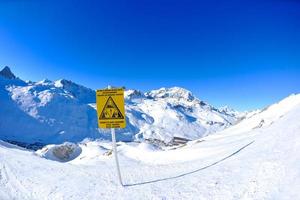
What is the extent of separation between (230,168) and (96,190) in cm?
412

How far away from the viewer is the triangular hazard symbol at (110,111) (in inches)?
395

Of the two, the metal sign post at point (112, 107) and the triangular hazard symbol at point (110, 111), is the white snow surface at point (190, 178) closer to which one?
the metal sign post at point (112, 107)

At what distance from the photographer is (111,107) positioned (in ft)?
33.0

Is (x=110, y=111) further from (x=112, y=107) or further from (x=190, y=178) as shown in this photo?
(x=190, y=178)

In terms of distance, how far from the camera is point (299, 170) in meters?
Answer: 8.55

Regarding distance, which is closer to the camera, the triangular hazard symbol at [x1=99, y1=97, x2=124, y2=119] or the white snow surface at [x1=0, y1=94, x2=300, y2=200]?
the white snow surface at [x1=0, y1=94, x2=300, y2=200]

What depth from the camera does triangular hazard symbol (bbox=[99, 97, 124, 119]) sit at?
32.9ft

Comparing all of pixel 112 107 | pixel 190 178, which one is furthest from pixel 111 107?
pixel 190 178

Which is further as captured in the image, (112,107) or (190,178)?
(112,107)

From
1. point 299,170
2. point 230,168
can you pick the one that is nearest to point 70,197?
point 230,168

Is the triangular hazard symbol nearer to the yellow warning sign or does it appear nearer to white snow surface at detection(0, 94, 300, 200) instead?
the yellow warning sign

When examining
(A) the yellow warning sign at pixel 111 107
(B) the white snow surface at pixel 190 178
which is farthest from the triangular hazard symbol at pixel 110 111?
(B) the white snow surface at pixel 190 178

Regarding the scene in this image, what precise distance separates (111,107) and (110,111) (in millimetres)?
131

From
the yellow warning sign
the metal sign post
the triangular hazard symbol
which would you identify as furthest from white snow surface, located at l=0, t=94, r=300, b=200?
the triangular hazard symbol
